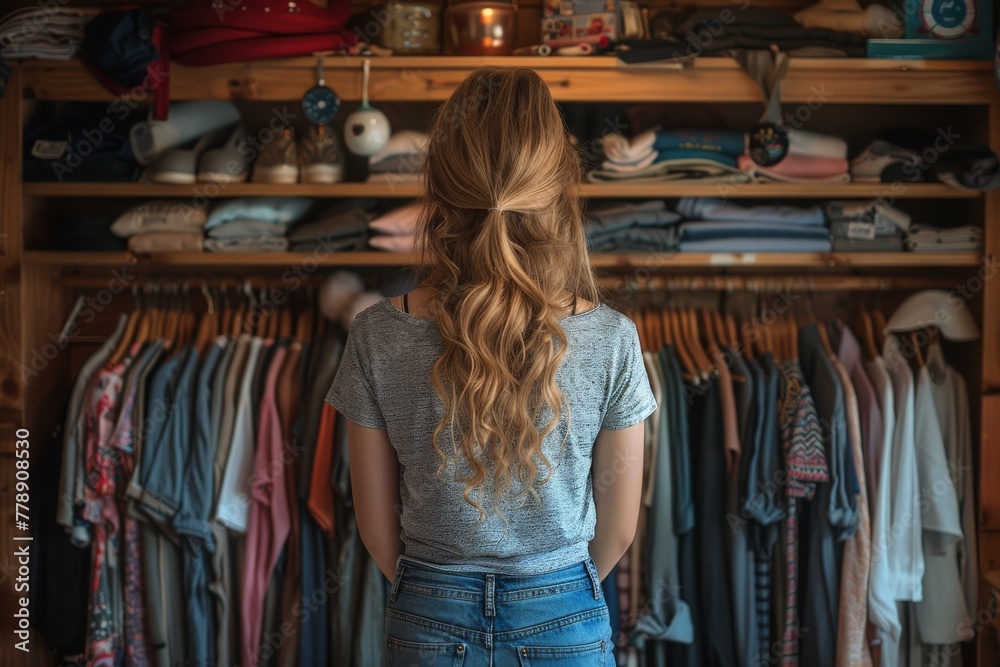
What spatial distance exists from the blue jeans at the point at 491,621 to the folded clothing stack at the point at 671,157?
1.56 m

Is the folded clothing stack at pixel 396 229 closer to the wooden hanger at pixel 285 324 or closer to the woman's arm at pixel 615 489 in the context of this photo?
the wooden hanger at pixel 285 324

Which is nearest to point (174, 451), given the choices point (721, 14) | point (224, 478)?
point (224, 478)

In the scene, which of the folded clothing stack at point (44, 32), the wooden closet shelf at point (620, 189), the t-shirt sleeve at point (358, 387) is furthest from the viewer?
the wooden closet shelf at point (620, 189)

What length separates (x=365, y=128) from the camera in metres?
2.67

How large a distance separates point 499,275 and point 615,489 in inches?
17.8

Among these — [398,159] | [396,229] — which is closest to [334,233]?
[396,229]

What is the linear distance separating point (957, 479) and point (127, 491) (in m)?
2.32

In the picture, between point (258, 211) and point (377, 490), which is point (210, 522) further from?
point (377, 490)

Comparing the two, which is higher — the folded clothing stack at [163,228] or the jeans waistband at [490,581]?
the folded clothing stack at [163,228]

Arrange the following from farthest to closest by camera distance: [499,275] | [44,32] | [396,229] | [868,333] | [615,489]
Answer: [868,333]
[396,229]
[44,32]
[615,489]
[499,275]

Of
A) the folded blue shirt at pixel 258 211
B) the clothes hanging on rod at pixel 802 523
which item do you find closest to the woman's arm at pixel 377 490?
the clothes hanging on rod at pixel 802 523

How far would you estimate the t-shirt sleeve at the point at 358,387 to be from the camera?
55.3 inches

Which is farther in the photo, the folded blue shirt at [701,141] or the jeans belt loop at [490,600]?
the folded blue shirt at [701,141]

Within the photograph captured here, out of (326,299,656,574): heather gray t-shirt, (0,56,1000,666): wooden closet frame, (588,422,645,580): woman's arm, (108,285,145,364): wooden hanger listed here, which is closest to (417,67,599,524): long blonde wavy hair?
(326,299,656,574): heather gray t-shirt
